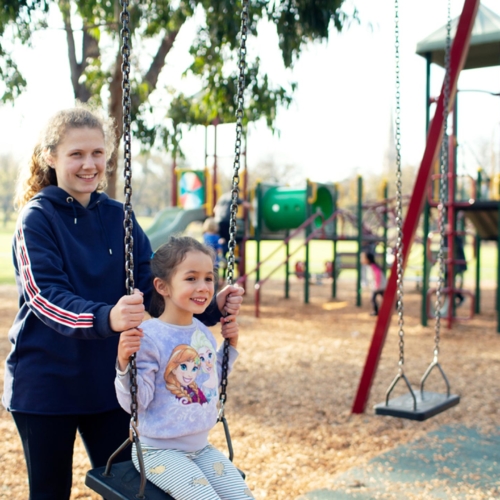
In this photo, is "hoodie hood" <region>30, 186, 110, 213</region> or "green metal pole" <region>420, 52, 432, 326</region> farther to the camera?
"green metal pole" <region>420, 52, 432, 326</region>

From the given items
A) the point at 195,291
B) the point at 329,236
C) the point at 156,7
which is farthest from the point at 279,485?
the point at 329,236

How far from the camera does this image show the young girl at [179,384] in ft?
6.08

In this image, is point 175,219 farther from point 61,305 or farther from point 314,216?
point 61,305

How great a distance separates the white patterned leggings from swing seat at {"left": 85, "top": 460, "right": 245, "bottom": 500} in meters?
0.03

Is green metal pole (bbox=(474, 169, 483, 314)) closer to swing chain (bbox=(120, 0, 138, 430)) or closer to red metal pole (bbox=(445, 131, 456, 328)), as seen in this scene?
red metal pole (bbox=(445, 131, 456, 328))

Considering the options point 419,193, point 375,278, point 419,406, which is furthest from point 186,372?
point 375,278

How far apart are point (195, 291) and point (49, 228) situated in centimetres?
47

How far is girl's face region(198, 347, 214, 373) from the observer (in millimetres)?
1993

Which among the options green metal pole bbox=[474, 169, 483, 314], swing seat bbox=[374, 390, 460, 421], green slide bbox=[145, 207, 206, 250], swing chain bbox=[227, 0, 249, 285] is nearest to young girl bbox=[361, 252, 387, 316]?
green metal pole bbox=[474, 169, 483, 314]

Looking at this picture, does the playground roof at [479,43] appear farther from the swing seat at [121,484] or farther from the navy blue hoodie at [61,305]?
the swing seat at [121,484]

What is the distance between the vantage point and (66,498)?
2123mm

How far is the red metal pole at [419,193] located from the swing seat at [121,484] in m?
2.89

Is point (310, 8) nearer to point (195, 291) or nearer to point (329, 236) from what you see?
point (195, 291)

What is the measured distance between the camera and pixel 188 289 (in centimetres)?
197
